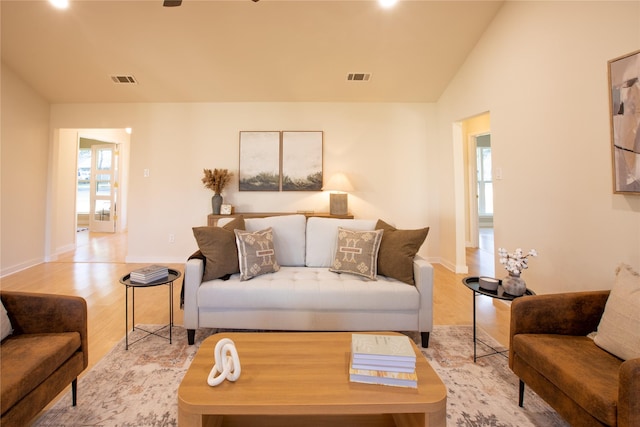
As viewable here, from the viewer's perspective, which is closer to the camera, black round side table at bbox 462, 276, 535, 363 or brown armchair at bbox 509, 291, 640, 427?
brown armchair at bbox 509, 291, 640, 427

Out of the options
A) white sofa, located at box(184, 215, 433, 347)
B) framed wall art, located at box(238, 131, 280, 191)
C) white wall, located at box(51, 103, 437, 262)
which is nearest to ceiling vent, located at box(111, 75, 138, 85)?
white wall, located at box(51, 103, 437, 262)

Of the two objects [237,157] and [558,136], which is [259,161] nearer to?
[237,157]

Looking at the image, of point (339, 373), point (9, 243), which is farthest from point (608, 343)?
point (9, 243)

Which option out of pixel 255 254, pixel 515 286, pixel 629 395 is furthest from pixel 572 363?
pixel 255 254

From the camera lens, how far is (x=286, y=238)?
270 centimetres

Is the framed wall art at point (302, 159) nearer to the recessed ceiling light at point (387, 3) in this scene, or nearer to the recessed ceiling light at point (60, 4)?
the recessed ceiling light at point (387, 3)

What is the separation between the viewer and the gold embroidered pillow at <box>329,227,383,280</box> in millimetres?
2351

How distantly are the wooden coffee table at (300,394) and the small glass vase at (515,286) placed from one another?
91cm

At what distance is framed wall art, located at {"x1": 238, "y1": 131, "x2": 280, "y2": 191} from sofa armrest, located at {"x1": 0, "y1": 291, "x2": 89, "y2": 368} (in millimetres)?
3186

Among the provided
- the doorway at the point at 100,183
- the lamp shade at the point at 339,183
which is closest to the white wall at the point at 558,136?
the lamp shade at the point at 339,183

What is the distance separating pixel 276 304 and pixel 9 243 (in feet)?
14.2

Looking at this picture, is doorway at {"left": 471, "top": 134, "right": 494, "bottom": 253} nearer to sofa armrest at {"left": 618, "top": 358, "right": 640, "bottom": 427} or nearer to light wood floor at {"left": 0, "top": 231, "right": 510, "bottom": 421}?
light wood floor at {"left": 0, "top": 231, "right": 510, "bottom": 421}

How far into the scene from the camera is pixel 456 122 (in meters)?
4.07

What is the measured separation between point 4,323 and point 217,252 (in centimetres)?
116
